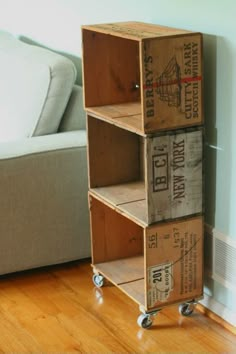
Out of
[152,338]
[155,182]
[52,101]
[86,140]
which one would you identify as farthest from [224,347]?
[52,101]

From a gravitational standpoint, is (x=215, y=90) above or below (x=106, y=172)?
Result: above

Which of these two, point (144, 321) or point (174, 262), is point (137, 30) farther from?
point (144, 321)

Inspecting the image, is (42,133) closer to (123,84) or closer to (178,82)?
(123,84)

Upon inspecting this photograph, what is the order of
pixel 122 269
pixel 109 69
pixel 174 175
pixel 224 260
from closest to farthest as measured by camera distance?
pixel 174 175
pixel 224 260
pixel 109 69
pixel 122 269

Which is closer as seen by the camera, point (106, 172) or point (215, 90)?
point (215, 90)

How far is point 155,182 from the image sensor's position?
2.30m

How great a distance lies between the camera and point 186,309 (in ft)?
8.30

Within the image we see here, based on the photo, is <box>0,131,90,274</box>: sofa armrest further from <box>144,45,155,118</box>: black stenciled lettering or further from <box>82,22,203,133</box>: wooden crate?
<box>144,45,155,118</box>: black stenciled lettering

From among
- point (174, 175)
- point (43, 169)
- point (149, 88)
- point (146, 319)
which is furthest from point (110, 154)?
point (146, 319)

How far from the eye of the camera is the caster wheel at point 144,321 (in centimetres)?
245

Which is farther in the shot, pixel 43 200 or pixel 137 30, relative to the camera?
pixel 43 200

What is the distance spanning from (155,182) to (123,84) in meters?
0.49

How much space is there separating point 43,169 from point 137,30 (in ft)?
2.26

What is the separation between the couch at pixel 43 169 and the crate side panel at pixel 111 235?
160 millimetres
